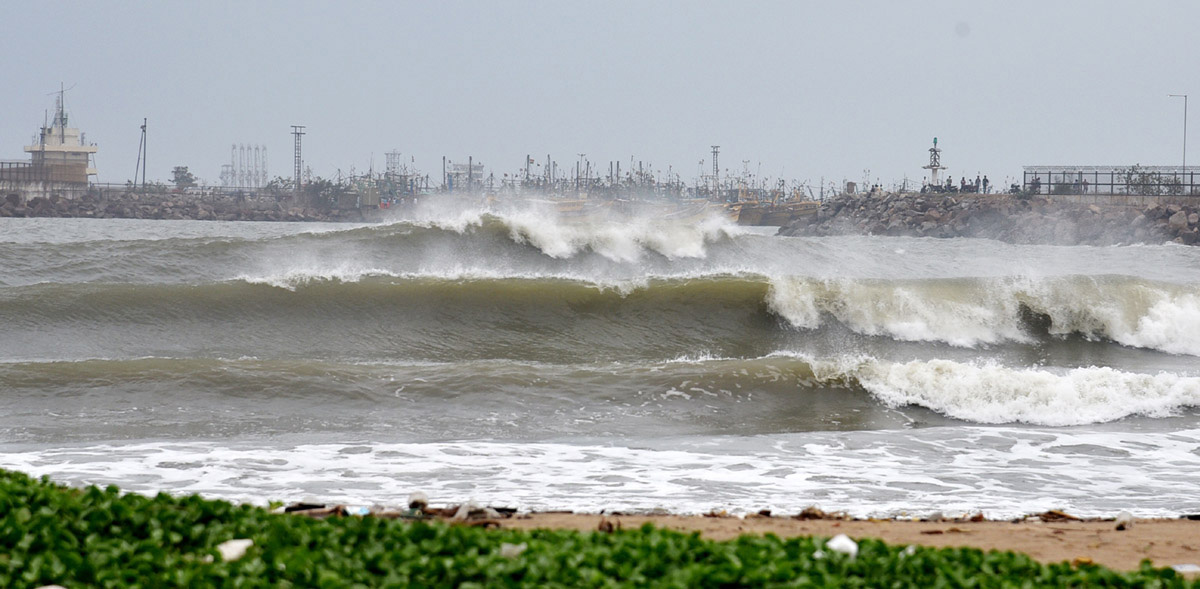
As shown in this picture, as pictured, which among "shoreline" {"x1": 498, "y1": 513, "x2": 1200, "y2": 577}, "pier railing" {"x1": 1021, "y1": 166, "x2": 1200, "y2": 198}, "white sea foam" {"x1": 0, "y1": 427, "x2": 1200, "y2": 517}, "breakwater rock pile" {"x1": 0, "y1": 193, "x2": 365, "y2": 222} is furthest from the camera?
"breakwater rock pile" {"x1": 0, "y1": 193, "x2": 365, "y2": 222}

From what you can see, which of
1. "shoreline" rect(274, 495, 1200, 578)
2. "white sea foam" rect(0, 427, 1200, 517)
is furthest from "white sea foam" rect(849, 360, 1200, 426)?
"shoreline" rect(274, 495, 1200, 578)

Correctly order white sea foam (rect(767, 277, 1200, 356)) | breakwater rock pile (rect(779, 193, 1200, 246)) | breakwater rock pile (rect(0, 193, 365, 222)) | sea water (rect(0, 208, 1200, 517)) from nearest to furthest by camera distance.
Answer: sea water (rect(0, 208, 1200, 517)) → white sea foam (rect(767, 277, 1200, 356)) → breakwater rock pile (rect(779, 193, 1200, 246)) → breakwater rock pile (rect(0, 193, 365, 222))

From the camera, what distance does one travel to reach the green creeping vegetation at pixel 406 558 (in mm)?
3840

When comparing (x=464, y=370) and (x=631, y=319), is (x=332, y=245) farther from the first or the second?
(x=464, y=370)

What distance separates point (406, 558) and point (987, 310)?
16357 millimetres

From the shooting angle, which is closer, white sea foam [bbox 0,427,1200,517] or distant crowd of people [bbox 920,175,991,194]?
white sea foam [bbox 0,427,1200,517]

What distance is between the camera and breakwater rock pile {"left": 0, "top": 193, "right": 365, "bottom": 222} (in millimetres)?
79938

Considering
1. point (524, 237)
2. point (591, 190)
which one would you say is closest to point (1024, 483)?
point (524, 237)

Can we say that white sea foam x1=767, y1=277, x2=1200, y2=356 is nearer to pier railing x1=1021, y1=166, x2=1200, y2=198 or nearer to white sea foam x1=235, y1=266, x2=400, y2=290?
white sea foam x1=235, y1=266, x2=400, y2=290

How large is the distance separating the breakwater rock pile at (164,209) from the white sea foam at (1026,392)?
78.4 meters

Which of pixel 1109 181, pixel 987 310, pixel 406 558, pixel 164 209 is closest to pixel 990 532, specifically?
pixel 406 558

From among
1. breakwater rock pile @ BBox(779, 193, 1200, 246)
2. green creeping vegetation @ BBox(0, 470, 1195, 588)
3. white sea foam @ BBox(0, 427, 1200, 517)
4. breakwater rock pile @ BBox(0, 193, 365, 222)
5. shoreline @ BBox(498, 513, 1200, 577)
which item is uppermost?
breakwater rock pile @ BBox(0, 193, 365, 222)

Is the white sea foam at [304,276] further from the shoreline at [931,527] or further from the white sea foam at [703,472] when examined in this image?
the shoreline at [931,527]

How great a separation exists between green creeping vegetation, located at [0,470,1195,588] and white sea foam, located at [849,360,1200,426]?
7.36m
